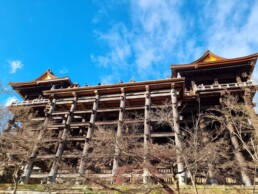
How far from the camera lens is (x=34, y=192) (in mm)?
10898

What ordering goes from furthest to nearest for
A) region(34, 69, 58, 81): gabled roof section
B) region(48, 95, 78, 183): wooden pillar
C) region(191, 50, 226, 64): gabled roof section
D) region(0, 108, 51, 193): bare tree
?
1. region(34, 69, 58, 81): gabled roof section
2. region(191, 50, 226, 64): gabled roof section
3. region(48, 95, 78, 183): wooden pillar
4. region(0, 108, 51, 193): bare tree

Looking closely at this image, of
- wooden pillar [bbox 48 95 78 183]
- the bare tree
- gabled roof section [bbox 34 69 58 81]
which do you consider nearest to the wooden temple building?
wooden pillar [bbox 48 95 78 183]

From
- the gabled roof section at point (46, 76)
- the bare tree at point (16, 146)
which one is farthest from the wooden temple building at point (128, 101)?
the gabled roof section at point (46, 76)

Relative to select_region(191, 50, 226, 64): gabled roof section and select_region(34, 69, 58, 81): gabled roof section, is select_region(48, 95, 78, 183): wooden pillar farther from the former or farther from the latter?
select_region(191, 50, 226, 64): gabled roof section

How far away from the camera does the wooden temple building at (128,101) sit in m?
16.1

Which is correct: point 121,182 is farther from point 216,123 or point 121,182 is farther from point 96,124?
point 216,123

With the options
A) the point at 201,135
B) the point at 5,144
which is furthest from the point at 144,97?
the point at 5,144

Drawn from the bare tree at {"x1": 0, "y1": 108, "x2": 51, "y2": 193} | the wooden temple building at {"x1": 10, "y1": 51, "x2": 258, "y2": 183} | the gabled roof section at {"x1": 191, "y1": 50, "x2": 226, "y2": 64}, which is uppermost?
the gabled roof section at {"x1": 191, "y1": 50, "x2": 226, "y2": 64}

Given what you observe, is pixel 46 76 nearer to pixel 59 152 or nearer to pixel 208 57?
pixel 59 152

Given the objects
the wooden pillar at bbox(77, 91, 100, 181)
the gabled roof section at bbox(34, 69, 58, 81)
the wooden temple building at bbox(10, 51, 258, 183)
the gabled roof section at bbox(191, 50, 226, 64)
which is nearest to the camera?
the wooden pillar at bbox(77, 91, 100, 181)

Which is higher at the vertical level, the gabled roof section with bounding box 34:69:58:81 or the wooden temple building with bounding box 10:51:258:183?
the gabled roof section with bounding box 34:69:58:81

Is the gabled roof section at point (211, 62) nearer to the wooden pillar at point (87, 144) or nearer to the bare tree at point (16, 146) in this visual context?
the wooden pillar at point (87, 144)

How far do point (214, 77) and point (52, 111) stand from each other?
18.2 meters

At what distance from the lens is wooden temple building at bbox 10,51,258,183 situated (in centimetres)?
1611
